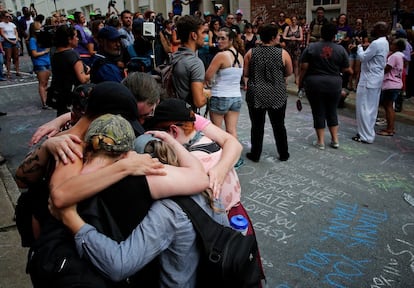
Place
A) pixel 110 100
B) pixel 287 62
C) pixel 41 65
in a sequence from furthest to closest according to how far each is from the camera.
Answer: pixel 41 65, pixel 287 62, pixel 110 100

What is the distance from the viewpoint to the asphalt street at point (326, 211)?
111 inches

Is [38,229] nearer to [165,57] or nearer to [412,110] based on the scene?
[412,110]

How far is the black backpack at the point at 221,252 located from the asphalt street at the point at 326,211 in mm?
1219

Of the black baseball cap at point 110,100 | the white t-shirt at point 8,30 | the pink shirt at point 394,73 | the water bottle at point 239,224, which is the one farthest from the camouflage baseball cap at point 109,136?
the white t-shirt at point 8,30

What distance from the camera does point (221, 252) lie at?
1547 mm

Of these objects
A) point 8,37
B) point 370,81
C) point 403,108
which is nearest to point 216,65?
point 370,81

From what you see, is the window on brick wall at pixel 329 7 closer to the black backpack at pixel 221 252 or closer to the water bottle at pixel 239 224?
the water bottle at pixel 239 224

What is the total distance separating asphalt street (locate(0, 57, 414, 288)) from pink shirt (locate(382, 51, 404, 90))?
79 cm

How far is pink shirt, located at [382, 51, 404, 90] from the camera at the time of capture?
18.3 ft

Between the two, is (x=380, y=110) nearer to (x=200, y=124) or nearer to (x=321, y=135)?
(x=321, y=135)

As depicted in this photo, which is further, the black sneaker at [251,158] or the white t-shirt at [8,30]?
the white t-shirt at [8,30]

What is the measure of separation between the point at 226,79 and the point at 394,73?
2829mm

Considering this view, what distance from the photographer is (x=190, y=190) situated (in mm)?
1567

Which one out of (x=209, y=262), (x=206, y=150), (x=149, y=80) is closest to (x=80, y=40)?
(x=149, y=80)
